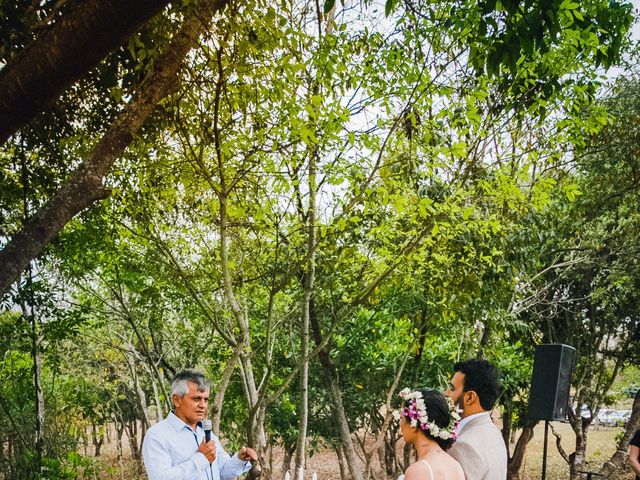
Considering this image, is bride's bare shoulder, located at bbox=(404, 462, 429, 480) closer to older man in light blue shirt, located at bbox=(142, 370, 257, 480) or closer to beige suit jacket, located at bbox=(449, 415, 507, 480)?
beige suit jacket, located at bbox=(449, 415, 507, 480)

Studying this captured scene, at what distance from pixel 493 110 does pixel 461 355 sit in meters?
5.34

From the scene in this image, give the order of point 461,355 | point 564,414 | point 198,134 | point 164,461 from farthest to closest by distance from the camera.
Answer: point 461,355
point 564,414
point 198,134
point 164,461

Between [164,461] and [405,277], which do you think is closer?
[164,461]

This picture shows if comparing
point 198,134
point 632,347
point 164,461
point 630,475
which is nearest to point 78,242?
point 198,134

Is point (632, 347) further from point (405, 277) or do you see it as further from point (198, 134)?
point (198, 134)

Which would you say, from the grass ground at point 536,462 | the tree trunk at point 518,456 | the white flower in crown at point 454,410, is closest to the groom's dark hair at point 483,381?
the white flower in crown at point 454,410

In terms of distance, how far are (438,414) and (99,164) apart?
8.08 ft

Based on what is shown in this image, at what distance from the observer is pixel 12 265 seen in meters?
3.08

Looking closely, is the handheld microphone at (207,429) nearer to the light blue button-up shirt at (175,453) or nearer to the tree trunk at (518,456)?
the light blue button-up shirt at (175,453)

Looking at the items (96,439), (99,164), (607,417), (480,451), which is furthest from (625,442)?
(607,417)

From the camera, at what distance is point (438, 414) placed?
2.61m

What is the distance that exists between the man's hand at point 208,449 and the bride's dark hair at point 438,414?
104 cm

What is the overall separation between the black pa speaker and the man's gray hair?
417 centimetres

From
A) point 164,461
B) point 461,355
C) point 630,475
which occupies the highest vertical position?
point 461,355
